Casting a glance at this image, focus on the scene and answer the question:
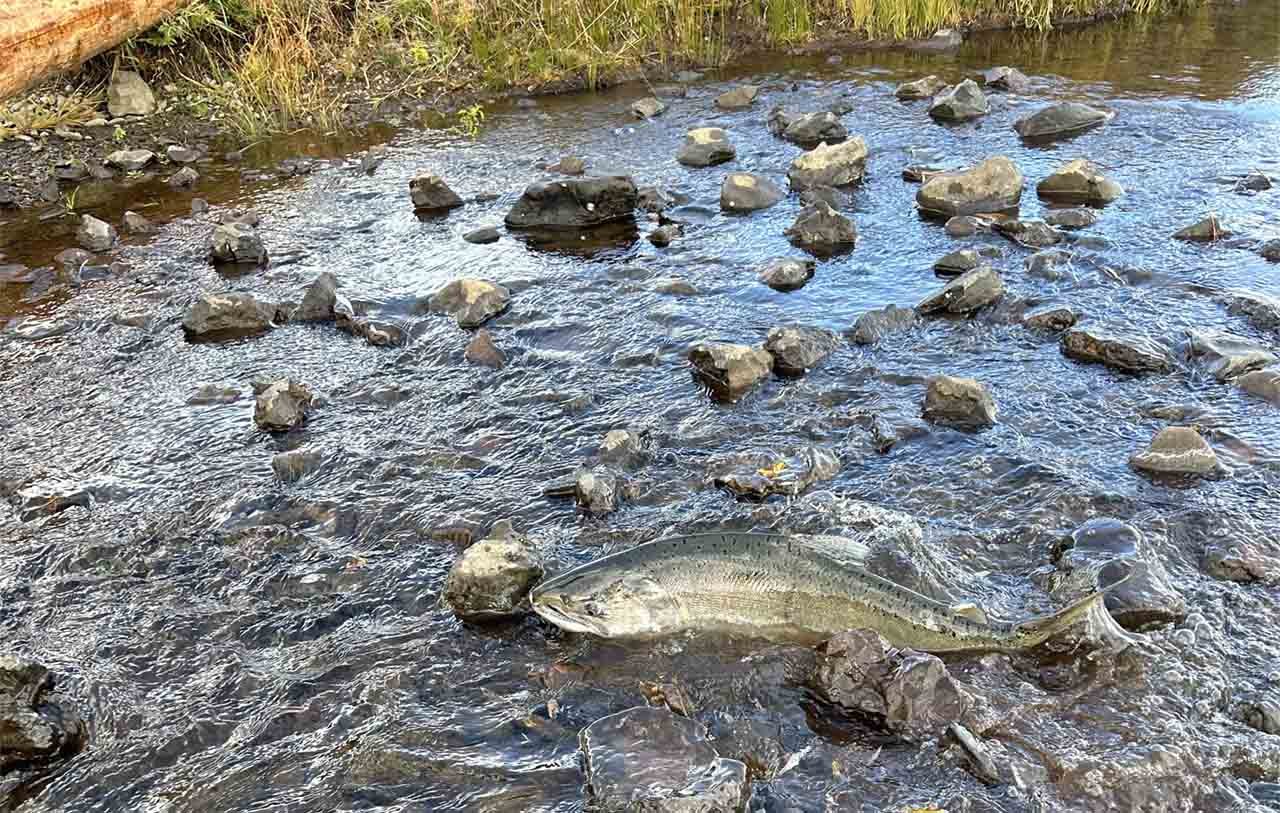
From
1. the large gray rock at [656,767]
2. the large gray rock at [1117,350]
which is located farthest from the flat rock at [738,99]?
the large gray rock at [656,767]

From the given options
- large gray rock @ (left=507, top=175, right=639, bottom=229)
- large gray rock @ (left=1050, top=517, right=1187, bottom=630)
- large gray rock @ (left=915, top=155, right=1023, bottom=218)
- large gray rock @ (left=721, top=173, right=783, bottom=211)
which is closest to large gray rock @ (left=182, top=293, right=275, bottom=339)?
large gray rock @ (left=507, top=175, right=639, bottom=229)

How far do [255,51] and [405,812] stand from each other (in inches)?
423

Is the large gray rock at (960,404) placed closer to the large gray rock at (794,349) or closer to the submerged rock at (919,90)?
the large gray rock at (794,349)

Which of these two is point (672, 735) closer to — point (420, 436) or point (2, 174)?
point (420, 436)

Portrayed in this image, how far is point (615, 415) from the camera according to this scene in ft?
19.1

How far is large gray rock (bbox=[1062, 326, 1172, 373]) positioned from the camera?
231 inches

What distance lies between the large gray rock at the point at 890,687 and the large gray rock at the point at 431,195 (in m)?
6.37

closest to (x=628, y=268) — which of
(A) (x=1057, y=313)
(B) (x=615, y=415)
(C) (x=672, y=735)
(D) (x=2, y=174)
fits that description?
(B) (x=615, y=415)

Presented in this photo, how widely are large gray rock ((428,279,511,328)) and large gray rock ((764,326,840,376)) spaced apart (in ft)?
6.41

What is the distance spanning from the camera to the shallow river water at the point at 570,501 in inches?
145

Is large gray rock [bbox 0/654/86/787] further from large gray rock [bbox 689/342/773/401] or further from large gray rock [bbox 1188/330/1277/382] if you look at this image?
large gray rock [bbox 1188/330/1277/382]

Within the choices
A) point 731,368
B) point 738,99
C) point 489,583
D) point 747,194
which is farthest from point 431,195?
point 489,583

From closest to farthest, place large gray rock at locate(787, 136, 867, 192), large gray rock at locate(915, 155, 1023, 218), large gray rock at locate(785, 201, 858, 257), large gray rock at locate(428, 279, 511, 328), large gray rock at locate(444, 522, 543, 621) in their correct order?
1. large gray rock at locate(444, 522, 543, 621)
2. large gray rock at locate(428, 279, 511, 328)
3. large gray rock at locate(785, 201, 858, 257)
4. large gray rock at locate(915, 155, 1023, 218)
5. large gray rock at locate(787, 136, 867, 192)

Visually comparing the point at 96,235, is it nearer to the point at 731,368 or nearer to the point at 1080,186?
the point at 731,368
